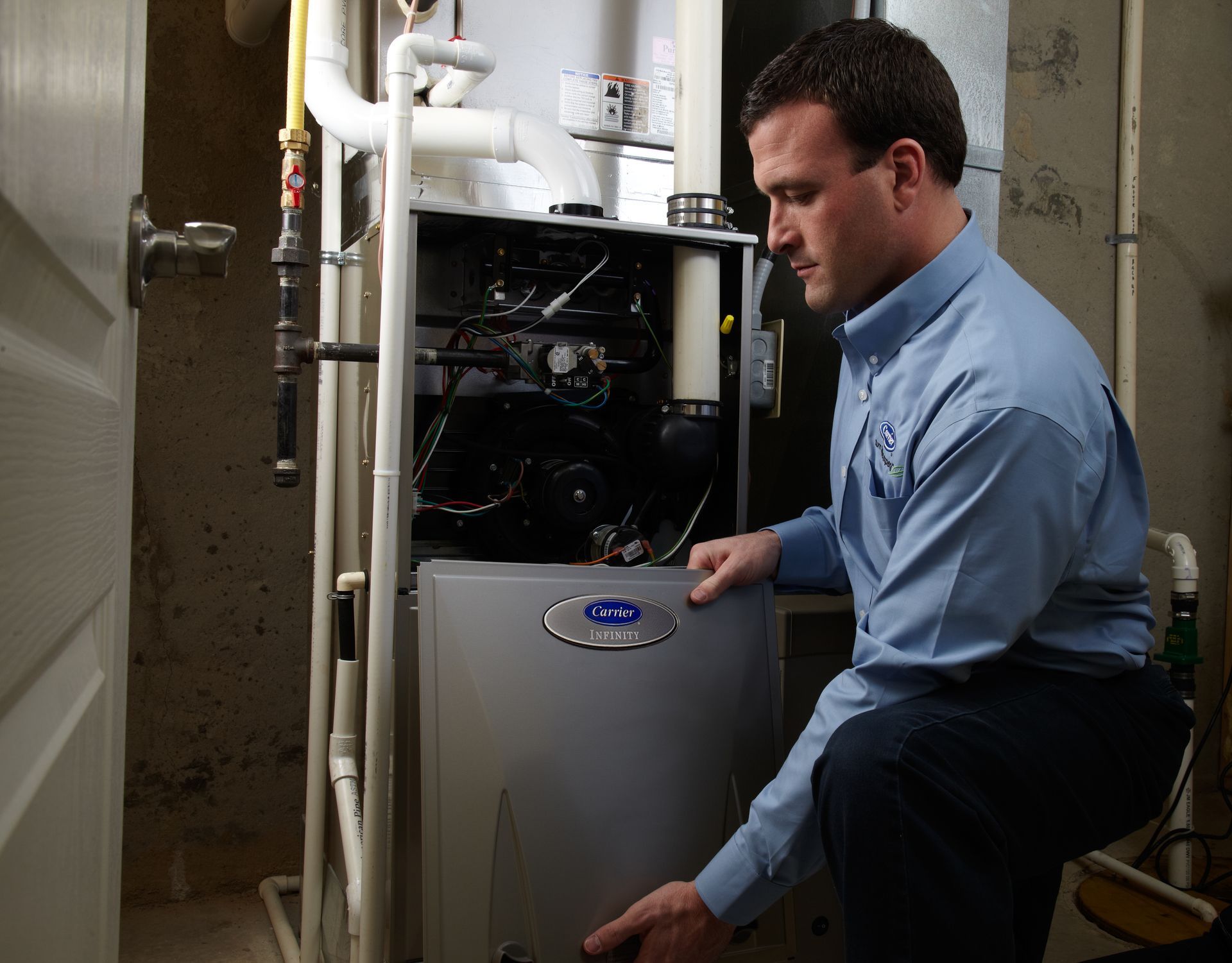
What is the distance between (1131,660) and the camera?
3.84 ft

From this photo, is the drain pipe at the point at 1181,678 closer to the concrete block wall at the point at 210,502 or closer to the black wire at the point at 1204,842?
the black wire at the point at 1204,842

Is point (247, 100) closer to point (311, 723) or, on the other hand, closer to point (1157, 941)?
point (311, 723)

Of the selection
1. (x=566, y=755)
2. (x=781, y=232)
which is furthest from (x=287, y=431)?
(x=781, y=232)

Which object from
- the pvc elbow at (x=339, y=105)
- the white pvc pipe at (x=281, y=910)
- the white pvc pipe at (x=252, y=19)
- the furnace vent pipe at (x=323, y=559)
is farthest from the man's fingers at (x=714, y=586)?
the white pvc pipe at (x=252, y=19)

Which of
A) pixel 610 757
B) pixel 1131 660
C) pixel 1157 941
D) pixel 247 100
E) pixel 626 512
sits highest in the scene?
pixel 247 100

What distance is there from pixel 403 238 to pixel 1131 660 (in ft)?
3.29

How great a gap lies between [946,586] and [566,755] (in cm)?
46

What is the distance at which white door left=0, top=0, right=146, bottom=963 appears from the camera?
1.07 ft

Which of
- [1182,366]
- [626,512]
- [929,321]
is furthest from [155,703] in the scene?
[1182,366]

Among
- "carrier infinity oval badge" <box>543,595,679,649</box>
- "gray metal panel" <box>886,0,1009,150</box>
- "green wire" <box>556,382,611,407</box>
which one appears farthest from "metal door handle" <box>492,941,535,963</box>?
"gray metal panel" <box>886,0,1009,150</box>

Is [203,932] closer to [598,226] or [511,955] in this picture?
[511,955]

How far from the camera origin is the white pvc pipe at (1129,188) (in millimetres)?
2404

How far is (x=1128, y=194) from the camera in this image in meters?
2.42

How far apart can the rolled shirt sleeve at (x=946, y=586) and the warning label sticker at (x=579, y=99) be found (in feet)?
2.87
